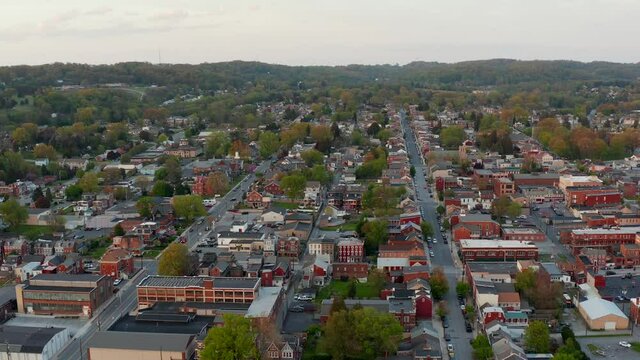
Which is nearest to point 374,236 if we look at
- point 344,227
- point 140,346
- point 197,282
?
point 344,227

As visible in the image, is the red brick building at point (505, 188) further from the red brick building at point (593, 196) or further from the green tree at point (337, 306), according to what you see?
the green tree at point (337, 306)

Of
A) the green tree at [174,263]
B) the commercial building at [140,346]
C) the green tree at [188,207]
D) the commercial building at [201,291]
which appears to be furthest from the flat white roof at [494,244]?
the green tree at [188,207]

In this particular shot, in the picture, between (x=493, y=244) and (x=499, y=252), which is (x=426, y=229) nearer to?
(x=493, y=244)

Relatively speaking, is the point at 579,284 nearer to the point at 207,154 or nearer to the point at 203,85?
the point at 207,154

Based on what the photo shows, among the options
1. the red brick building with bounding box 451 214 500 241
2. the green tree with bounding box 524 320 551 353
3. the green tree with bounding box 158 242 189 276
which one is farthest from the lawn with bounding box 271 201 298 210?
the green tree with bounding box 524 320 551 353

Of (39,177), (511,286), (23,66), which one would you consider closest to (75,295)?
(511,286)

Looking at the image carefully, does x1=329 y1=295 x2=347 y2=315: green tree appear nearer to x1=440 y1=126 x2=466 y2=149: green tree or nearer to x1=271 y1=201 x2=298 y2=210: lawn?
x1=271 y1=201 x2=298 y2=210: lawn
